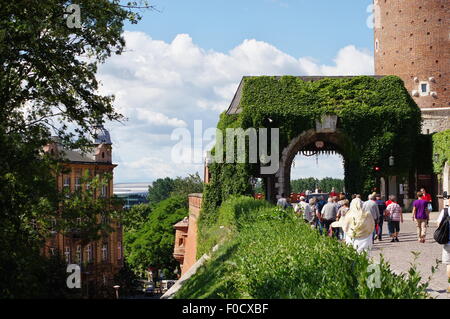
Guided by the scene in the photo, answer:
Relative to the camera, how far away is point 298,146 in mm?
33781

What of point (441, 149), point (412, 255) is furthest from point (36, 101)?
point (441, 149)

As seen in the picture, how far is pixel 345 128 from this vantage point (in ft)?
106

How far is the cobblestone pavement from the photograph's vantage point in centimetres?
1234

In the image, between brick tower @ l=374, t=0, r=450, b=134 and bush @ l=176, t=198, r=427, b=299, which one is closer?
bush @ l=176, t=198, r=427, b=299

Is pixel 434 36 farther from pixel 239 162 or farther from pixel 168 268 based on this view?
pixel 168 268

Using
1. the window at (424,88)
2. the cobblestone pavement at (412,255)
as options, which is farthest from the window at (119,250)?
the cobblestone pavement at (412,255)

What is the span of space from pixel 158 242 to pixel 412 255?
48.0m

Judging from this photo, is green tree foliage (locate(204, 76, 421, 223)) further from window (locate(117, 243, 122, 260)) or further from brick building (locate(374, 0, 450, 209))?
window (locate(117, 243, 122, 260))

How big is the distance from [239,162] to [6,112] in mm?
18893

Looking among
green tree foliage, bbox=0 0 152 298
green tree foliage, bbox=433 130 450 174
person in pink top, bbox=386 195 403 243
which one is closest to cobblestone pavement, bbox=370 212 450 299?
person in pink top, bbox=386 195 403 243

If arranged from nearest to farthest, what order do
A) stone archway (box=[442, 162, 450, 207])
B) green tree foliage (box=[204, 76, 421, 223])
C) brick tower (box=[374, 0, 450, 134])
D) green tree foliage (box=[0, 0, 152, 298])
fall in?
green tree foliage (box=[0, 0, 152, 298]), green tree foliage (box=[204, 76, 421, 223]), stone archway (box=[442, 162, 450, 207]), brick tower (box=[374, 0, 450, 134])

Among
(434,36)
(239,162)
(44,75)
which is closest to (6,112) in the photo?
(44,75)

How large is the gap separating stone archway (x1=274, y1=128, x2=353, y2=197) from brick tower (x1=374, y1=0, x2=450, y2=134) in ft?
50.1
